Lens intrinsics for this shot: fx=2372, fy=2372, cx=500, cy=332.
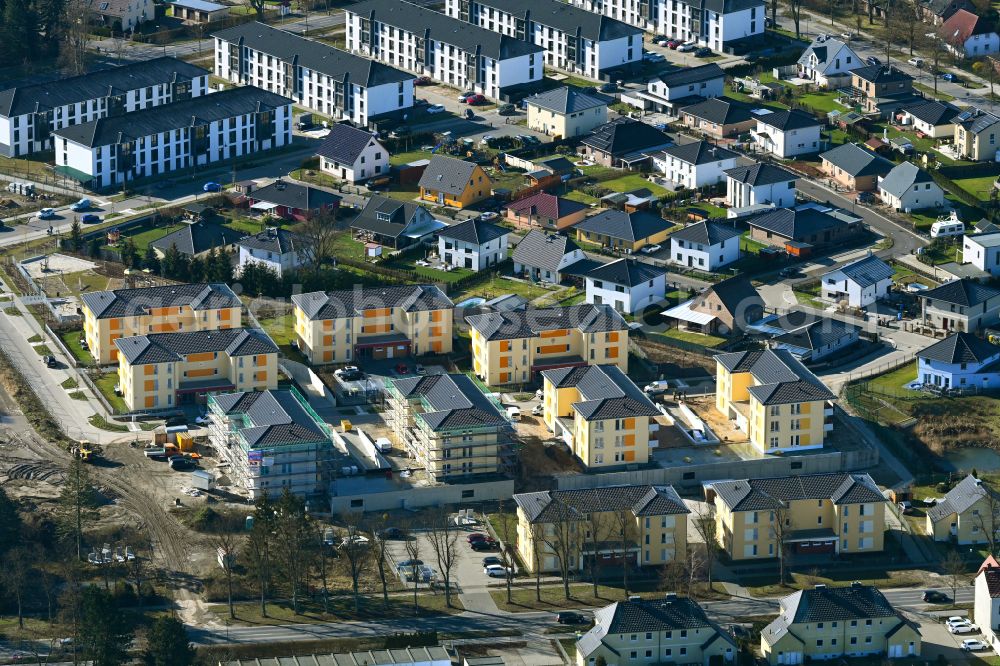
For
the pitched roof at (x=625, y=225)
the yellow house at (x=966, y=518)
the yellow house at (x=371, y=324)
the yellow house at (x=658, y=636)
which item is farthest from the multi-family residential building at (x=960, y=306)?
the yellow house at (x=658, y=636)

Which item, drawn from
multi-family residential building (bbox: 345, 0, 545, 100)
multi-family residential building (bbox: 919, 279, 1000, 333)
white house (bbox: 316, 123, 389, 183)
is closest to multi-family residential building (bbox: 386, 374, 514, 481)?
multi-family residential building (bbox: 919, 279, 1000, 333)

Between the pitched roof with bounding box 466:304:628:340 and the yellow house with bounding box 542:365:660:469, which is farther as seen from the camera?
the pitched roof with bounding box 466:304:628:340

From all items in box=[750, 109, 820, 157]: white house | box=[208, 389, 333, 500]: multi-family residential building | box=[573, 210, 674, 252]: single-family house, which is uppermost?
box=[750, 109, 820, 157]: white house

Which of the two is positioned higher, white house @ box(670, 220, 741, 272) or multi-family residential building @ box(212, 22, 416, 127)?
multi-family residential building @ box(212, 22, 416, 127)

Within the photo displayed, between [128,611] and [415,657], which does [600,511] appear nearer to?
[415,657]

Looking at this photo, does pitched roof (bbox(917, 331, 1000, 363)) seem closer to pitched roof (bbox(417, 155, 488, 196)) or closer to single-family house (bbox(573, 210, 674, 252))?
single-family house (bbox(573, 210, 674, 252))

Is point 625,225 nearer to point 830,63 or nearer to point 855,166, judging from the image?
point 855,166

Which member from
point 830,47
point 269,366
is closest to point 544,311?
point 269,366
